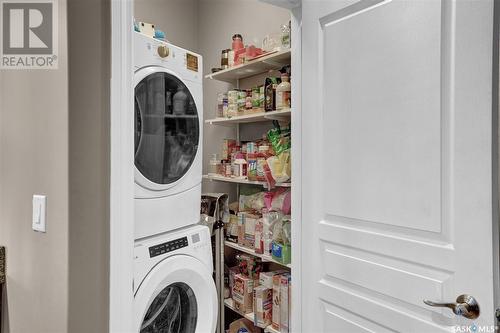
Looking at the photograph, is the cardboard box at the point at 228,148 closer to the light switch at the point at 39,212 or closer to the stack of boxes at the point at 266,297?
the stack of boxes at the point at 266,297

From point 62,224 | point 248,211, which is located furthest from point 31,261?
point 248,211

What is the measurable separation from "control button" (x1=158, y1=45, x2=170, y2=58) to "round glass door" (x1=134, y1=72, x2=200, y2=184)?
0.09 meters

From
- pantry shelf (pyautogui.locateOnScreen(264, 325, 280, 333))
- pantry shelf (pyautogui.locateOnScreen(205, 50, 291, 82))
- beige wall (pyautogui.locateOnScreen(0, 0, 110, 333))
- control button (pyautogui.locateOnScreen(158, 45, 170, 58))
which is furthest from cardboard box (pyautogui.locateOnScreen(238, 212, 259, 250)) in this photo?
beige wall (pyautogui.locateOnScreen(0, 0, 110, 333))

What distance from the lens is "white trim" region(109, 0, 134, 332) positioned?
1054mm

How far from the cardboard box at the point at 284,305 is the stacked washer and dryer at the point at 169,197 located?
38 centimetres

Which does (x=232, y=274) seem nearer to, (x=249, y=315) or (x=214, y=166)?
(x=249, y=315)

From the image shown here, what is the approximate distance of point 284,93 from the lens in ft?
6.35

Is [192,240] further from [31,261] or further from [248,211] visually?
[31,261]

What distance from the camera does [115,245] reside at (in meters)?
1.07

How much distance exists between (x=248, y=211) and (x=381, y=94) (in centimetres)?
130

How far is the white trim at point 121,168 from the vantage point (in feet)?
3.46

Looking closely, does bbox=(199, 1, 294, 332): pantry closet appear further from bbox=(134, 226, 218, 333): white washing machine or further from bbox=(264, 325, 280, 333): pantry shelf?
bbox=(134, 226, 218, 333): white washing machine

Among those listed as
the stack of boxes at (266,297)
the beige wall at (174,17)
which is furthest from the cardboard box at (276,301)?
the beige wall at (174,17)

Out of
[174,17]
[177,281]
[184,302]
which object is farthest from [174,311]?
[174,17]
